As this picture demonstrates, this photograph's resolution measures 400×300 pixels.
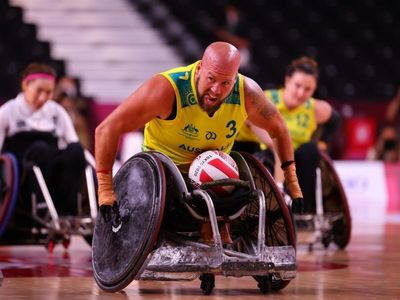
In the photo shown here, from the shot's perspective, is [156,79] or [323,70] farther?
[323,70]

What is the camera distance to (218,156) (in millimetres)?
5230

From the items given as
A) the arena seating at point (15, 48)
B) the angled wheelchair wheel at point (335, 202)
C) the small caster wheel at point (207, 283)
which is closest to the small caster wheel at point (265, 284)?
the small caster wheel at point (207, 283)

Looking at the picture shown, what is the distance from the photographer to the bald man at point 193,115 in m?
5.07

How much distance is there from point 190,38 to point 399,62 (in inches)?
151

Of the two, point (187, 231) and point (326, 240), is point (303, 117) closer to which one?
point (326, 240)

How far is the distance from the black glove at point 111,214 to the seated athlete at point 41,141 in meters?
2.71

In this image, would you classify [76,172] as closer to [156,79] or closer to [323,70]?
[156,79]

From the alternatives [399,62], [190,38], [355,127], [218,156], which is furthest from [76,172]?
[399,62]

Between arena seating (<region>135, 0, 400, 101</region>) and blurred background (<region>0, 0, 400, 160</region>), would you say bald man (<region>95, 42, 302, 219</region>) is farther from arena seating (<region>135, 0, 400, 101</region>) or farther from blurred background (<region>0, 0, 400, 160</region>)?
arena seating (<region>135, 0, 400, 101</region>)

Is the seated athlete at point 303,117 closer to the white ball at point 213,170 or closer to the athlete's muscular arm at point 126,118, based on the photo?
the white ball at point 213,170

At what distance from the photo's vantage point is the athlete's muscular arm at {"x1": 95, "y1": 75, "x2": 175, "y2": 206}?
5066 mm

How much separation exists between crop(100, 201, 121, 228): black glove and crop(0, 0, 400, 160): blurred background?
447 inches

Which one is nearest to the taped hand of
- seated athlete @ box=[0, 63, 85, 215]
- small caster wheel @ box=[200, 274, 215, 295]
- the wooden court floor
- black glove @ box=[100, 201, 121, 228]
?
the wooden court floor

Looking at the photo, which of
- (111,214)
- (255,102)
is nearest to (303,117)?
(255,102)
